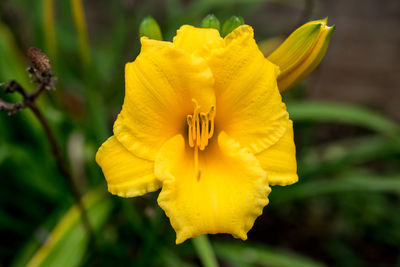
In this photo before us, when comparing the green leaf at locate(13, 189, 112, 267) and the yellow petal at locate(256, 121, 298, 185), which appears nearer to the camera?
the yellow petal at locate(256, 121, 298, 185)

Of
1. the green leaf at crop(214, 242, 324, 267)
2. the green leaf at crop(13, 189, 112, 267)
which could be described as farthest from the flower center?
the green leaf at crop(214, 242, 324, 267)

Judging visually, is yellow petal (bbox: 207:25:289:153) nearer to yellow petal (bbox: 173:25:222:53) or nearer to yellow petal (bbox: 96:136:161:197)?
yellow petal (bbox: 173:25:222:53)

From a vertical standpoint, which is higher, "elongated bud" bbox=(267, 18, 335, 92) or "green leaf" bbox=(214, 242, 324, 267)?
"elongated bud" bbox=(267, 18, 335, 92)

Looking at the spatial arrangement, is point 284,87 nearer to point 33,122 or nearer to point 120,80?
point 33,122

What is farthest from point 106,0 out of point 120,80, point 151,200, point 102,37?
point 151,200

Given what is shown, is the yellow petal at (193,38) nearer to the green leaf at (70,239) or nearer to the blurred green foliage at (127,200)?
the blurred green foliage at (127,200)

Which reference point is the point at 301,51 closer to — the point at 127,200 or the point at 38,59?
the point at 38,59

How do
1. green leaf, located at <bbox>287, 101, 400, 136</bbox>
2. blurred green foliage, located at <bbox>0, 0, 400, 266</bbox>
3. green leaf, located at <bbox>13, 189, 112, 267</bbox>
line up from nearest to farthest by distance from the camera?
1. green leaf, located at <bbox>13, 189, 112, 267</bbox>
2. blurred green foliage, located at <bbox>0, 0, 400, 266</bbox>
3. green leaf, located at <bbox>287, 101, 400, 136</bbox>
